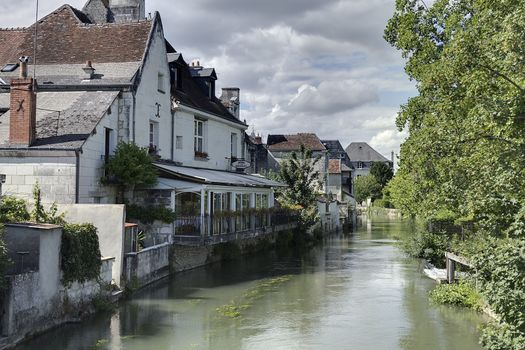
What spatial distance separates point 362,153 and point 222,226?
102 m

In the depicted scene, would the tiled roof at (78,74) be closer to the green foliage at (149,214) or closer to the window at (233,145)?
the green foliage at (149,214)

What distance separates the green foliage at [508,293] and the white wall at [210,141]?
1983cm

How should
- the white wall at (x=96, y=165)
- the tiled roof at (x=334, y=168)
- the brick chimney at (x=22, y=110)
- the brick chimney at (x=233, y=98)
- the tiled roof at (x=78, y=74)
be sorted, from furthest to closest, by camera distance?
1. the tiled roof at (x=334, y=168)
2. the brick chimney at (x=233, y=98)
3. the tiled roof at (x=78, y=74)
4. the white wall at (x=96, y=165)
5. the brick chimney at (x=22, y=110)

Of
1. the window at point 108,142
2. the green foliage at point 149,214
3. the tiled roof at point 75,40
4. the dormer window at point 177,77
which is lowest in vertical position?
the green foliage at point 149,214

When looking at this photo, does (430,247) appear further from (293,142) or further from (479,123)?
(293,142)

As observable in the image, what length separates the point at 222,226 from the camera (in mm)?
24969

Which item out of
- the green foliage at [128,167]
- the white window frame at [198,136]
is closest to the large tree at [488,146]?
the green foliage at [128,167]

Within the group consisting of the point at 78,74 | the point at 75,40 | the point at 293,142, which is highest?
the point at 293,142

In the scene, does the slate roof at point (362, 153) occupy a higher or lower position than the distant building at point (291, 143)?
higher

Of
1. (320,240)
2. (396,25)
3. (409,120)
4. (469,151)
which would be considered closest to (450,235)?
(409,120)

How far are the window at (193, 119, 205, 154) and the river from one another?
23.7 feet

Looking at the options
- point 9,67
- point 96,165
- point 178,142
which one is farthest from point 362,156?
point 96,165

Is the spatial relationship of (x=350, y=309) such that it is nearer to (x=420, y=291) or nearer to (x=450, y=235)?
(x=420, y=291)

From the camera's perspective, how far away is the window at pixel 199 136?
98.4 ft
